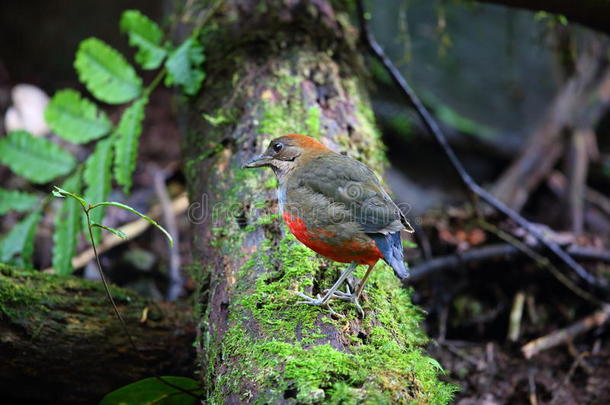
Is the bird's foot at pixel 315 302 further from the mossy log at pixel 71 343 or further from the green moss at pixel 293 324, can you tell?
the mossy log at pixel 71 343

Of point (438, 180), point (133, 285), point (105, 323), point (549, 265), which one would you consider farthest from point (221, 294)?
point (438, 180)

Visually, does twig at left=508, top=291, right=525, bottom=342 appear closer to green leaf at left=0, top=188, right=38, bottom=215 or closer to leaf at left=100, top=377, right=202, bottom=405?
leaf at left=100, top=377, right=202, bottom=405

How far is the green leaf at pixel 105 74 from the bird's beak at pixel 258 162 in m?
1.51

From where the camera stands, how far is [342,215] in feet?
9.37

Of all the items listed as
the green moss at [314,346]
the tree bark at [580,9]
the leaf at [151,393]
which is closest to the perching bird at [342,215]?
the green moss at [314,346]

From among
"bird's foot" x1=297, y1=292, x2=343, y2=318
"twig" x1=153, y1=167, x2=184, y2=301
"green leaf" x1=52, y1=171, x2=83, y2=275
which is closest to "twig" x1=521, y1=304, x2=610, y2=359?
"bird's foot" x1=297, y1=292, x2=343, y2=318

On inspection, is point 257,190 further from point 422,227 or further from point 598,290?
point 598,290

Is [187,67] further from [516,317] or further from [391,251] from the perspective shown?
[516,317]

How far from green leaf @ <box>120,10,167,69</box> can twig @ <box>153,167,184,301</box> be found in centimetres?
147

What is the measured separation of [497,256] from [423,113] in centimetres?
135

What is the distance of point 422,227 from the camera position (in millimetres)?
5109

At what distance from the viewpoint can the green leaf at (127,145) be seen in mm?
4070

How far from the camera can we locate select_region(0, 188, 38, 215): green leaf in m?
4.32

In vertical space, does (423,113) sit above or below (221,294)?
above
